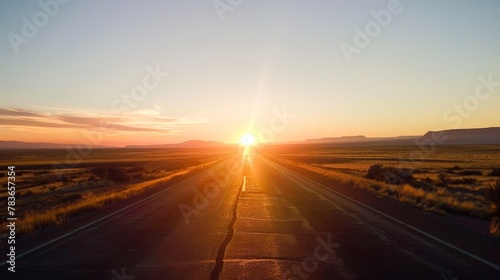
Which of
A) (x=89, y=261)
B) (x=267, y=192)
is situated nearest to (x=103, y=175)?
(x=267, y=192)

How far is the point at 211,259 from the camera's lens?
764cm

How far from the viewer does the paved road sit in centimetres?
686

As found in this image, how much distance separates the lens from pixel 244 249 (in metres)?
8.46

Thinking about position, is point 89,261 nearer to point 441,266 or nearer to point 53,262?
point 53,262

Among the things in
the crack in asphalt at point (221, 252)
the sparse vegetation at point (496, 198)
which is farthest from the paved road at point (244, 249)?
the sparse vegetation at point (496, 198)
